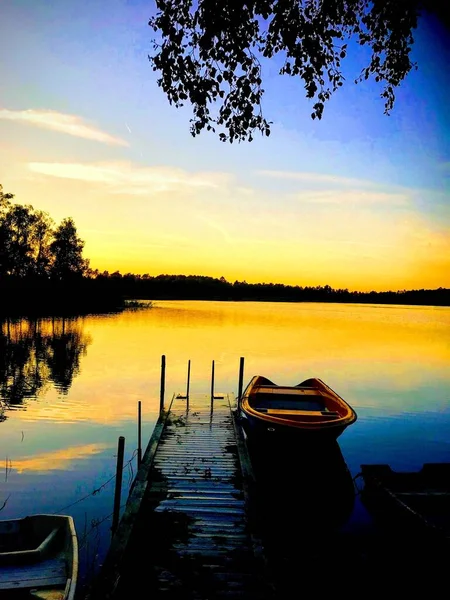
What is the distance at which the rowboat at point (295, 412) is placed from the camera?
12.2 m

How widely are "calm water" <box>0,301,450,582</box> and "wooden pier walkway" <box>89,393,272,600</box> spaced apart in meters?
1.37

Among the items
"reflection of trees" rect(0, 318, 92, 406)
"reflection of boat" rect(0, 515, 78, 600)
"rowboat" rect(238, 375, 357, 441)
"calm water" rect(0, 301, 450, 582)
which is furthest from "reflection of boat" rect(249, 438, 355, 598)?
"reflection of trees" rect(0, 318, 92, 406)

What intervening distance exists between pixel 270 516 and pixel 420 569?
351 centimetres

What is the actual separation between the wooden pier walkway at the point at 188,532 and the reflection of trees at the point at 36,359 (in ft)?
42.1

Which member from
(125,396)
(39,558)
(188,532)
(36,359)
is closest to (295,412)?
(188,532)

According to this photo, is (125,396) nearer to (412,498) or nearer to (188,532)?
(188,532)

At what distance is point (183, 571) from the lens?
6855 millimetres

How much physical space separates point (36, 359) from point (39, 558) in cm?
2788

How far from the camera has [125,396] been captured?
23594 millimetres

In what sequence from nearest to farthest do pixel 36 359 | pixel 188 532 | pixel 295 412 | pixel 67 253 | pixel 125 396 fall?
pixel 188 532
pixel 295 412
pixel 125 396
pixel 36 359
pixel 67 253

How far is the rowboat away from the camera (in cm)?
1216

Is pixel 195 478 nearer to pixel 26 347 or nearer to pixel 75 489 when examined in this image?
pixel 75 489

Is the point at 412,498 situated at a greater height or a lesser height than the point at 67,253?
lesser

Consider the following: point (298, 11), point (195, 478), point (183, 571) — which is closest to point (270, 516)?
point (195, 478)
